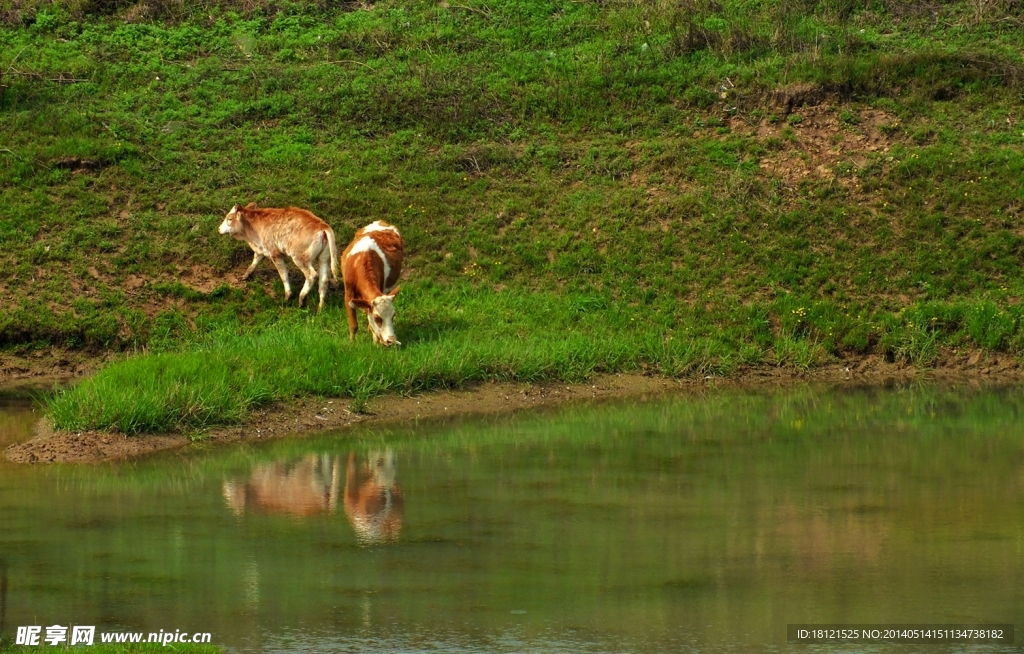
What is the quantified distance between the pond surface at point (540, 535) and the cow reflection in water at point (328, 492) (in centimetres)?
3

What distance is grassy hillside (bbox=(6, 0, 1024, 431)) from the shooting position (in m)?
17.3

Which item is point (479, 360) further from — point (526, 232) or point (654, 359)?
point (526, 232)

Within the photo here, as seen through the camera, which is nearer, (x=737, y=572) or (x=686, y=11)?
(x=737, y=572)

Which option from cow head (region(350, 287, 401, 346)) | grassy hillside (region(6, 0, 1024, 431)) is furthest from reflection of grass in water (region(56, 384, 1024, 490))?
cow head (region(350, 287, 401, 346))

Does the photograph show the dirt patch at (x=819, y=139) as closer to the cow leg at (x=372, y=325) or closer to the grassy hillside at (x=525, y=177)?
the grassy hillside at (x=525, y=177)

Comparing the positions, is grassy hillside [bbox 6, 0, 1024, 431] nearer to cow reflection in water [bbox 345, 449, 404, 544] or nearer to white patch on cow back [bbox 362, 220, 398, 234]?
white patch on cow back [bbox 362, 220, 398, 234]

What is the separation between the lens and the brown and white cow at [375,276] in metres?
16.0

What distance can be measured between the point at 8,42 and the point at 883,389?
15.3m

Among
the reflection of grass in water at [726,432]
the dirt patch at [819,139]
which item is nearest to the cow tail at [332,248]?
the reflection of grass in water at [726,432]

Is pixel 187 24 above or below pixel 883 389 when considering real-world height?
above

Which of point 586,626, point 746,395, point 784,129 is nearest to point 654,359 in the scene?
point 746,395

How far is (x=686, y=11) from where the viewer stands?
2389 centimetres

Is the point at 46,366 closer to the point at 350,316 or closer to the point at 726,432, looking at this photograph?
the point at 350,316

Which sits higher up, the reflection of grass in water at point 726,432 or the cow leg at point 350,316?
the cow leg at point 350,316
